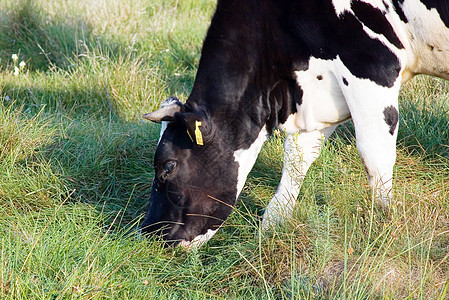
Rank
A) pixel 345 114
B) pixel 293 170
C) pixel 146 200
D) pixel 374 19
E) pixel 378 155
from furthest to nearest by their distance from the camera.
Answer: pixel 146 200
pixel 345 114
pixel 293 170
pixel 378 155
pixel 374 19

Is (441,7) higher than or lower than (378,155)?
higher

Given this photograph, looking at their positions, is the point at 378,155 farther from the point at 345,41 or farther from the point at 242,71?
the point at 242,71

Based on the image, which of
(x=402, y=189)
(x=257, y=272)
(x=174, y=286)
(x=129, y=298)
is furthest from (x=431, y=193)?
(x=129, y=298)

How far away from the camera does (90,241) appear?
397 cm

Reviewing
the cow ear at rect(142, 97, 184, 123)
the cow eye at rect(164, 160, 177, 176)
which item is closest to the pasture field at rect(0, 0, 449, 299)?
the cow eye at rect(164, 160, 177, 176)

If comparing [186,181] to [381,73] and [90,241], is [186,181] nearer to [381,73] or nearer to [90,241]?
[90,241]

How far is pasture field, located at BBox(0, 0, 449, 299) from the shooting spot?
3.53m

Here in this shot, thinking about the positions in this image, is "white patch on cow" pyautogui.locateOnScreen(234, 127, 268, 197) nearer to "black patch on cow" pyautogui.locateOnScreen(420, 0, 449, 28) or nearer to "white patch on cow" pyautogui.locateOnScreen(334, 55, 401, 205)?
"white patch on cow" pyautogui.locateOnScreen(334, 55, 401, 205)

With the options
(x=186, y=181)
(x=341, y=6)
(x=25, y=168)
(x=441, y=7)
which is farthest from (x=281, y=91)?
(x=25, y=168)

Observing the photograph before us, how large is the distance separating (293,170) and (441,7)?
1225 millimetres

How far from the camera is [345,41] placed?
3.99 metres

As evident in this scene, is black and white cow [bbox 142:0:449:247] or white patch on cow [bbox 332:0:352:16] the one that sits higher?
white patch on cow [bbox 332:0:352:16]

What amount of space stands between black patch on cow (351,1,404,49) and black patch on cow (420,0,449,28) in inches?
9.7

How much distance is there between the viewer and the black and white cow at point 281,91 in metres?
3.99
